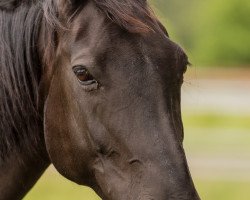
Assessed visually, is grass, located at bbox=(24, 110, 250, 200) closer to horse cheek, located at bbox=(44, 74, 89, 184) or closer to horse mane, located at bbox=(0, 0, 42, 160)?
horse mane, located at bbox=(0, 0, 42, 160)

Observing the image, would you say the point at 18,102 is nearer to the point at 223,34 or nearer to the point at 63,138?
the point at 63,138

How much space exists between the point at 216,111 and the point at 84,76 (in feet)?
72.9

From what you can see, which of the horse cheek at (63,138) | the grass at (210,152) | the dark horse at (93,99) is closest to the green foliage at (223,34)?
the grass at (210,152)

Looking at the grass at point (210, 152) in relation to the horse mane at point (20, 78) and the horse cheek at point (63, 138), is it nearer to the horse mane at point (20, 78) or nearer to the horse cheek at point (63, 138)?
the horse mane at point (20, 78)

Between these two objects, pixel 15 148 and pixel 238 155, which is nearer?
pixel 15 148

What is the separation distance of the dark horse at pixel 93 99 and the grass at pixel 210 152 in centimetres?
758

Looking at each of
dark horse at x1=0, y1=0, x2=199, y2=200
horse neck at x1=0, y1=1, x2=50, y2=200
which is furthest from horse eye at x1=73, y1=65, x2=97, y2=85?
horse neck at x1=0, y1=1, x2=50, y2=200

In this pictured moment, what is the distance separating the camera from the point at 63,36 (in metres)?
3.48

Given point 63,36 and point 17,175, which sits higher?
point 63,36

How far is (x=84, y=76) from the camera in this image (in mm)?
3268

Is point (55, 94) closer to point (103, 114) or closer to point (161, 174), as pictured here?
point (103, 114)

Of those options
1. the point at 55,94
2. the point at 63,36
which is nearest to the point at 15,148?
the point at 55,94

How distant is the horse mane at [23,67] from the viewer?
140 inches

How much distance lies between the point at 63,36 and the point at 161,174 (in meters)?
0.85
